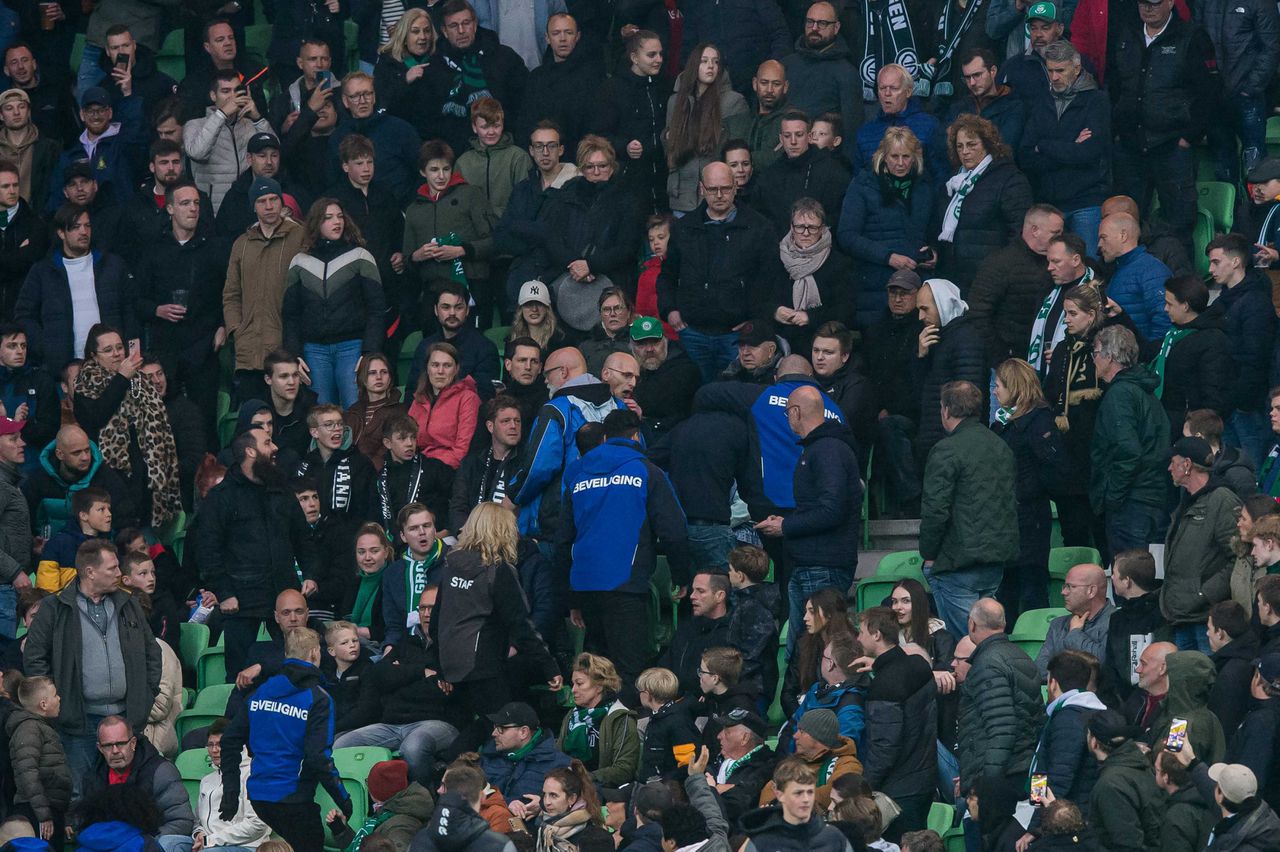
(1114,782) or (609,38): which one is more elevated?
(609,38)

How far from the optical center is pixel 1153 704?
1078 centimetres

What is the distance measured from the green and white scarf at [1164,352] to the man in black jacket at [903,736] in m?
2.76

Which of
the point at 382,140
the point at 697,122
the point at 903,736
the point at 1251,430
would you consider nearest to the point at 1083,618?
the point at 903,736

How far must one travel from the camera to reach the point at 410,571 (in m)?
13.2

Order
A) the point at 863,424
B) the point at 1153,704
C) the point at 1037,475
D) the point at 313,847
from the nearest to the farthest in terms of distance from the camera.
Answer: the point at 1153,704
the point at 313,847
the point at 1037,475
the point at 863,424

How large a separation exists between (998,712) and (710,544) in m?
2.64

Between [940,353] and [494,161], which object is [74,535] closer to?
[494,161]

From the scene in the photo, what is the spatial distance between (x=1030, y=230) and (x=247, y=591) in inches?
191

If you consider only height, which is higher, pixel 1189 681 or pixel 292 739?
pixel 1189 681

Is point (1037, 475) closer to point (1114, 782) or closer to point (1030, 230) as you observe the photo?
point (1030, 230)

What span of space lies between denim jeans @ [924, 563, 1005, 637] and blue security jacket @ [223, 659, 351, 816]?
10.4ft

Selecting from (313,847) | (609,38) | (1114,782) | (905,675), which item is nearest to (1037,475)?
(905,675)

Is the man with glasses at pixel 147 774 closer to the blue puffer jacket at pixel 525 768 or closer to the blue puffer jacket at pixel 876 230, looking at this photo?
the blue puffer jacket at pixel 525 768

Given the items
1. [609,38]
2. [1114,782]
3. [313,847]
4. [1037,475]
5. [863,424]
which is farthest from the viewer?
[609,38]
